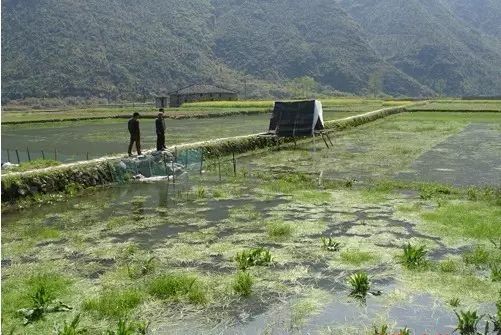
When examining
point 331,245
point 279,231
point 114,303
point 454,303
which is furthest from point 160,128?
point 454,303

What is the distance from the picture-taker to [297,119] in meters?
26.7

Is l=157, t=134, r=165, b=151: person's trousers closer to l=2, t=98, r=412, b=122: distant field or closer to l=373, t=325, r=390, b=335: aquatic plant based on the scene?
l=373, t=325, r=390, b=335: aquatic plant

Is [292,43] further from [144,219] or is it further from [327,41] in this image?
[144,219]

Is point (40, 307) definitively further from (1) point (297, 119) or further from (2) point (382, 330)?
(1) point (297, 119)

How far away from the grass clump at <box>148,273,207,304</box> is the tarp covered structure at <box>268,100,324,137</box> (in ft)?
62.1

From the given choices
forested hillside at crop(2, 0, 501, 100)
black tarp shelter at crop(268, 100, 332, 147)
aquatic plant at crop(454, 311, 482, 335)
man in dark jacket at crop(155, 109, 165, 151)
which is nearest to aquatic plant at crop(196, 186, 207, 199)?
man in dark jacket at crop(155, 109, 165, 151)

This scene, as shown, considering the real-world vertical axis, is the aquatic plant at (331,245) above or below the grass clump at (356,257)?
above

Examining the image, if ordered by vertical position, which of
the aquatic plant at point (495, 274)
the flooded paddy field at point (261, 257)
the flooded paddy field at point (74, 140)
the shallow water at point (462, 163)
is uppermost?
the aquatic plant at point (495, 274)

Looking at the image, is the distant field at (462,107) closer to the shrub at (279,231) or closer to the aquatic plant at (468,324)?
the shrub at (279,231)

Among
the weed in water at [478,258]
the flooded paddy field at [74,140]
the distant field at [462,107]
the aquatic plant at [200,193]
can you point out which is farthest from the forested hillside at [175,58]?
the weed in water at [478,258]

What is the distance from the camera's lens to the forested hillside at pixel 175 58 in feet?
409

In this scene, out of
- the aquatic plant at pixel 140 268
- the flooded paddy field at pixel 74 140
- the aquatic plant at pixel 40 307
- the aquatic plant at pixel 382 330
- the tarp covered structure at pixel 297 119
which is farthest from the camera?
the tarp covered structure at pixel 297 119

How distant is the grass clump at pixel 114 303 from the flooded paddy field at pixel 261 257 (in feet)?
0.06

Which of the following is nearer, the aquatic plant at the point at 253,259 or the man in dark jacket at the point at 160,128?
the aquatic plant at the point at 253,259
